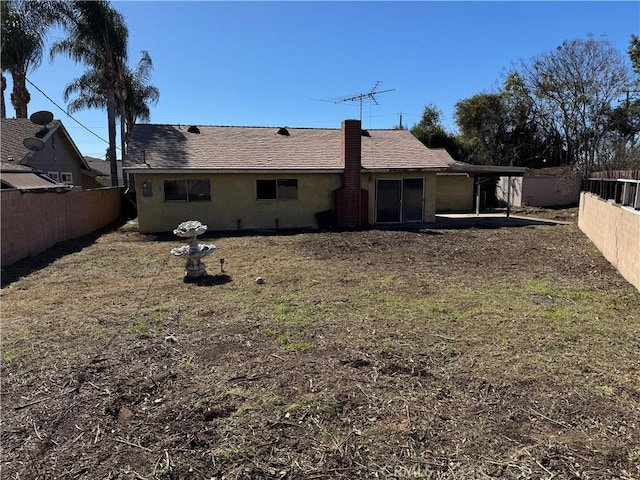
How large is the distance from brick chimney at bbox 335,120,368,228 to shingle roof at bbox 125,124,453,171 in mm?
425

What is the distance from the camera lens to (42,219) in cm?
1095

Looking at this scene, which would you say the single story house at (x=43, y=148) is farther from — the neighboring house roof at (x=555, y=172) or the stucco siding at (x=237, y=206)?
the neighboring house roof at (x=555, y=172)

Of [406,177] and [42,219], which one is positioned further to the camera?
[406,177]

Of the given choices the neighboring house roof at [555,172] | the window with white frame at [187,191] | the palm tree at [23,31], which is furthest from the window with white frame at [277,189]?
the neighboring house roof at [555,172]

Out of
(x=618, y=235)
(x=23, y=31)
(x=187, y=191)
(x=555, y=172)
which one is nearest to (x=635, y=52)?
(x=555, y=172)

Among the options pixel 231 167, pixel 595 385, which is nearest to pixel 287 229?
pixel 231 167

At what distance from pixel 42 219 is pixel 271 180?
7.61 metres

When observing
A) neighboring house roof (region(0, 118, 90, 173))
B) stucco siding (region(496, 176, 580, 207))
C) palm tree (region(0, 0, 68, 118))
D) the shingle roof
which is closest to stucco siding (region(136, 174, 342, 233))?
the shingle roof

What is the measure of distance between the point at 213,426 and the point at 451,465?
5.36ft

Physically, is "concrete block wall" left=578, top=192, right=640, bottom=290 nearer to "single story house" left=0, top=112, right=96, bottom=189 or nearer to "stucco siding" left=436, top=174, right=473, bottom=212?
"stucco siding" left=436, top=174, right=473, bottom=212

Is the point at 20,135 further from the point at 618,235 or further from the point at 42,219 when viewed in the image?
the point at 618,235

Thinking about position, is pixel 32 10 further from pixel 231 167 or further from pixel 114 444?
pixel 114 444

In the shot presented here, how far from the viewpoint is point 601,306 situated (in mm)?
6039

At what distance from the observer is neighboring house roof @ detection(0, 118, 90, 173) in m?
16.8
